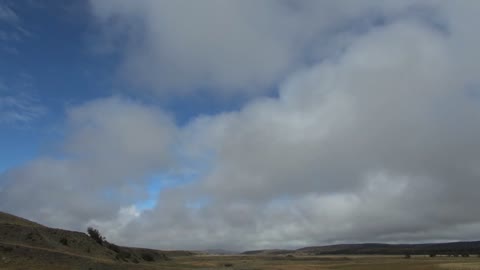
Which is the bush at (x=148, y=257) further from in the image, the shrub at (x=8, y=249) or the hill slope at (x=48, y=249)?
the shrub at (x=8, y=249)

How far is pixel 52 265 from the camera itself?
2195 inches

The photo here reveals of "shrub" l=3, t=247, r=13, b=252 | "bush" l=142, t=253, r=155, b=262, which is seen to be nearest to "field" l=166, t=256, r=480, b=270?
"bush" l=142, t=253, r=155, b=262

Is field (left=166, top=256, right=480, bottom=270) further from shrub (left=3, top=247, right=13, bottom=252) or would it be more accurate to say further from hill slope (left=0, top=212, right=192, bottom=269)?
shrub (left=3, top=247, right=13, bottom=252)

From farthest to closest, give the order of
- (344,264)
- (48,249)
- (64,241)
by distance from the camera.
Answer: (344,264), (64,241), (48,249)

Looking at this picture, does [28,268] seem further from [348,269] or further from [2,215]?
[348,269]

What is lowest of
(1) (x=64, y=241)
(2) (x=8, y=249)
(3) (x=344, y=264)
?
(3) (x=344, y=264)

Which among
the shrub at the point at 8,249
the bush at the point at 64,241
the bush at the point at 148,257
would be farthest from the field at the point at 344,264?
the shrub at the point at 8,249

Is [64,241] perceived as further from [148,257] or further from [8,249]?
[148,257]

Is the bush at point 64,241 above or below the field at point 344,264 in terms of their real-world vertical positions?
above

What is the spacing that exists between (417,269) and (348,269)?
12.4 meters

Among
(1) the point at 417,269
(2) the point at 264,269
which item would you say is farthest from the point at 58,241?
(1) the point at 417,269

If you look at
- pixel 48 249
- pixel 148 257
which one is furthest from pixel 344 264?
pixel 48 249

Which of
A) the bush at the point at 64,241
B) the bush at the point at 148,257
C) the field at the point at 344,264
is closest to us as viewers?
the bush at the point at 64,241

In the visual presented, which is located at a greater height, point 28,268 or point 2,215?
point 2,215
